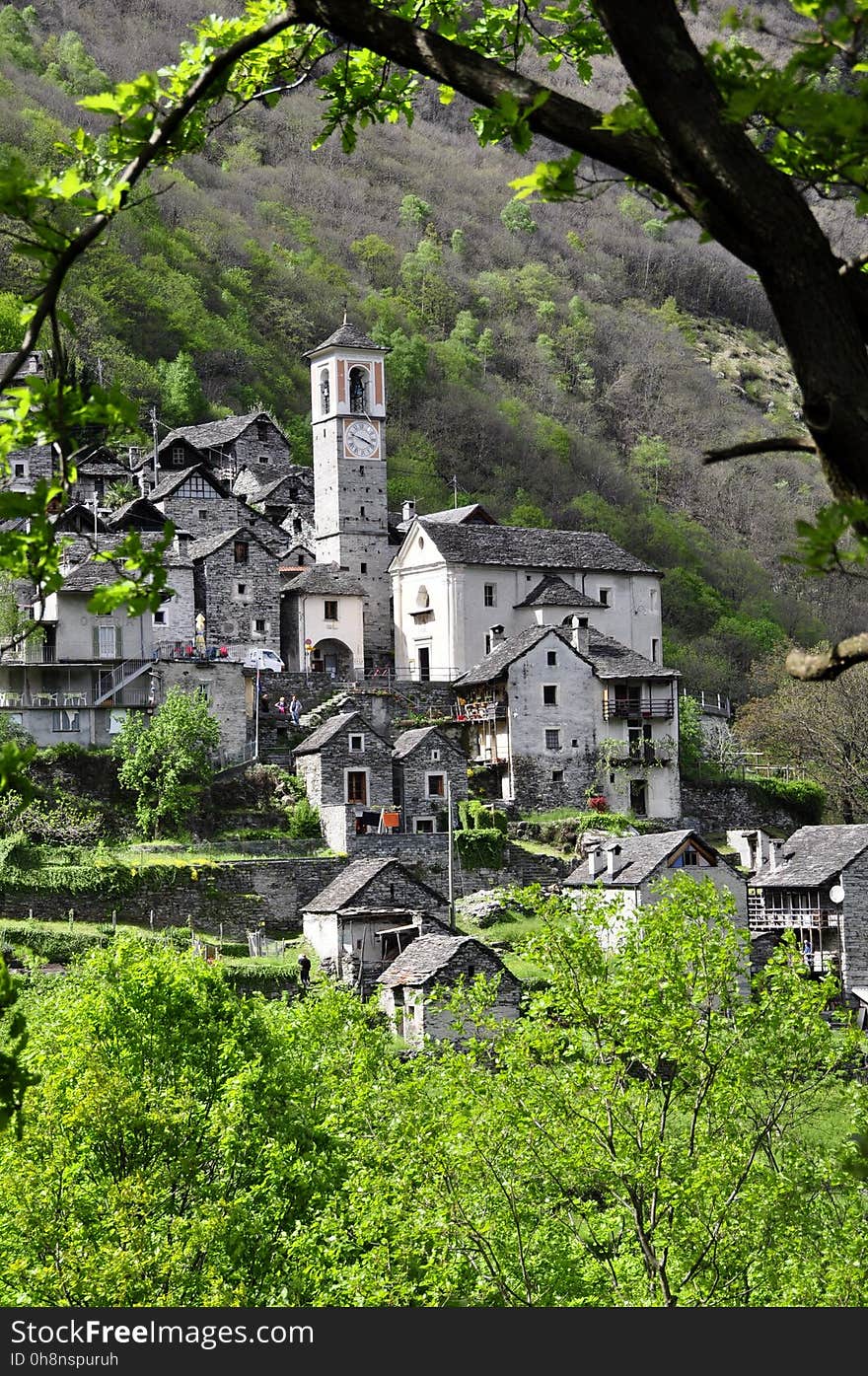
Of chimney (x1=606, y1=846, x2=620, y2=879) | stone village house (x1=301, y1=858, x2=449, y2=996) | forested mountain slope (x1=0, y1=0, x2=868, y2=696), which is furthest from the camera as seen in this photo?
forested mountain slope (x1=0, y1=0, x2=868, y2=696)

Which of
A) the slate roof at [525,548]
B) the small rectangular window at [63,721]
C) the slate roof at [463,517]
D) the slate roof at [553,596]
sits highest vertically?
the slate roof at [463,517]

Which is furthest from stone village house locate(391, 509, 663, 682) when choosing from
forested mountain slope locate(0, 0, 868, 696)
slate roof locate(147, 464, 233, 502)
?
forested mountain slope locate(0, 0, 868, 696)

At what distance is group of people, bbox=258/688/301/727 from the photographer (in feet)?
195

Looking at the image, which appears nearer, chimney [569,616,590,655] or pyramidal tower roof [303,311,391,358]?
chimney [569,616,590,655]

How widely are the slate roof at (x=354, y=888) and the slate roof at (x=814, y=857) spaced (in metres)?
10.3

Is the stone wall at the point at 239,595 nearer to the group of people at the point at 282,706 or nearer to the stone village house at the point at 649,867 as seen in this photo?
the group of people at the point at 282,706

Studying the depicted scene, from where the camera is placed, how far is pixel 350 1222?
24.5 m

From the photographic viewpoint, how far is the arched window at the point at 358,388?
242 feet

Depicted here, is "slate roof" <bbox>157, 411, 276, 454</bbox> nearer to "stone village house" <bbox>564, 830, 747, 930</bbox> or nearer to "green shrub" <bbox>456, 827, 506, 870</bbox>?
"green shrub" <bbox>456, 827, 506, 870</bbox>

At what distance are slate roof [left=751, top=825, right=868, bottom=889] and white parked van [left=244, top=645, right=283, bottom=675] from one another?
62.1 ft

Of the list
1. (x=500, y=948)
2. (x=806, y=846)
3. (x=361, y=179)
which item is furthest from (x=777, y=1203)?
(x=361, y=179)

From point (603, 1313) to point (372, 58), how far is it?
5172mm

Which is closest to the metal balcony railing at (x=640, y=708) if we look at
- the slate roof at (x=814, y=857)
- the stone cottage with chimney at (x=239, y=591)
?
the slate roof at (x=814, y=857)

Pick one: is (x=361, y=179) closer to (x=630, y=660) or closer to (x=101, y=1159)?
(x=630, y=660)
